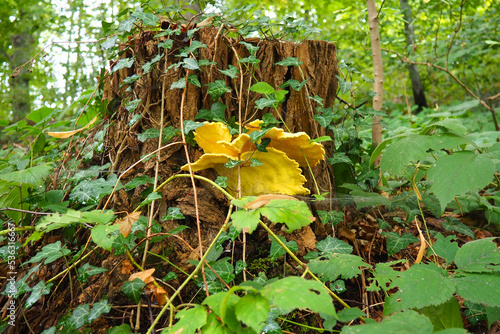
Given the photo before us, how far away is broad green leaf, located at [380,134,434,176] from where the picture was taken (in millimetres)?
1995

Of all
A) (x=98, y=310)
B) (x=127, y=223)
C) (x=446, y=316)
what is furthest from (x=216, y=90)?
(x=446, y=316)

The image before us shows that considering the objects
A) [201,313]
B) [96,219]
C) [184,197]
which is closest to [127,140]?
[184,197]

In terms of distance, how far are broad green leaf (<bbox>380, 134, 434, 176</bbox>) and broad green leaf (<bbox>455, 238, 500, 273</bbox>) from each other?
54 cm

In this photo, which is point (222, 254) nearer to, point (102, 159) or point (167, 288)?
point (167, 288)

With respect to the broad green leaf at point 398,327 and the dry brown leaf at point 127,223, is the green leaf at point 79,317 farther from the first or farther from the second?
the broad green leaf at point 398,327

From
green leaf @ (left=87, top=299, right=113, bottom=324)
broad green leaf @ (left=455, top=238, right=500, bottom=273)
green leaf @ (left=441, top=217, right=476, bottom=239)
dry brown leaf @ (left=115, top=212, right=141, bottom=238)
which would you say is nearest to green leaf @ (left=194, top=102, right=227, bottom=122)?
dry brown leaf @ (left=115, top=212, right=141, bottom=238)

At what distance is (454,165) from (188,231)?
5.24ft

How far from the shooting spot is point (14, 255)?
86.5 inches

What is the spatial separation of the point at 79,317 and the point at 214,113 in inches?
54.5

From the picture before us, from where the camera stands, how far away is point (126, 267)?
1.87 metres

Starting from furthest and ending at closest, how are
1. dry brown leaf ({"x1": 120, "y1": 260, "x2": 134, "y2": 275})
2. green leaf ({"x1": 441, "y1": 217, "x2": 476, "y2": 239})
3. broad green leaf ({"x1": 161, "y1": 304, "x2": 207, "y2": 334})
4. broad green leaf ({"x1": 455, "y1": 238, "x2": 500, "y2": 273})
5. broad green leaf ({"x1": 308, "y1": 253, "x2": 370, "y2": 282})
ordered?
green leaf ({"x1": 441, "y1": 217, "x2": 476, "y2": 239}) → dry brown leaf ({"x1": 120, "y1": 260, "x2": 134, "y2": 275}) → broad green leaf ({"x1": 308, "y1": 253, "x2": 370, "y2": 282}) → broad green leaf ({"x1": 455, "y1": 238, "x2": 500, "y2": 273}) → broad green leaf ({"x1": 161, "y1": 304, "x2": 207, "y2": 334})

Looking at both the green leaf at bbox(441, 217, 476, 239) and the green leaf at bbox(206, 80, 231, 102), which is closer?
the green leaf at bbox(206, 80, 231, 102)

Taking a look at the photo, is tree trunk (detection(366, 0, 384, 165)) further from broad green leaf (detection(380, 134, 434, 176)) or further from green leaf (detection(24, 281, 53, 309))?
green leaf (detection(24, 281, 53, 309))

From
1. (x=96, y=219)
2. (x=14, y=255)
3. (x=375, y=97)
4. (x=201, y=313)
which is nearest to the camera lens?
(x=201, y=313)
